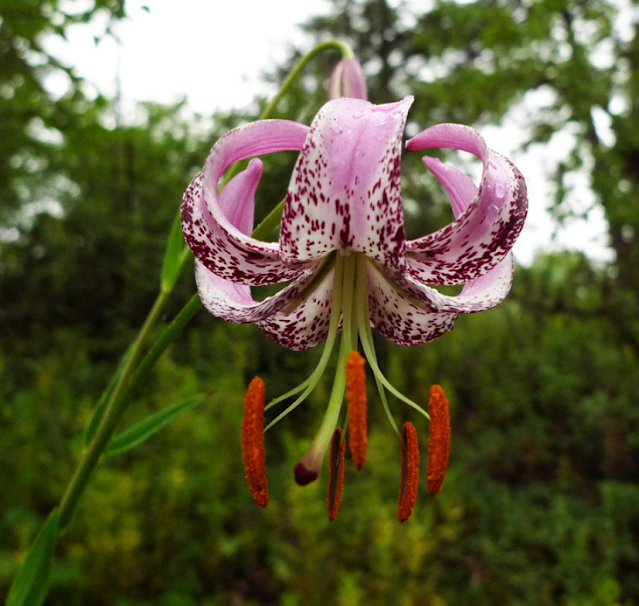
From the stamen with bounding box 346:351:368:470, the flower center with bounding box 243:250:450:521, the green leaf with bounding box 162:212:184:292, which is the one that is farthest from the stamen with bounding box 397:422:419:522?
the green leaf with bounding box 162:212:184:292

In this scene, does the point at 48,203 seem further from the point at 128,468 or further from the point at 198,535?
the point at 198,535

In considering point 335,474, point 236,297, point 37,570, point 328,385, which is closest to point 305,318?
point 236,297

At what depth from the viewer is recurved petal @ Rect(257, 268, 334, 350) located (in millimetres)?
769

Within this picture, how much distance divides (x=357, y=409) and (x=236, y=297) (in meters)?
0.24

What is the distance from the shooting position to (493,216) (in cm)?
61

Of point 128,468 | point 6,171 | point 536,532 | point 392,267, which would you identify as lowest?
point 536,532

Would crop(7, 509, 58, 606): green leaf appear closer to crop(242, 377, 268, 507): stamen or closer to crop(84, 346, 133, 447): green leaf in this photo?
crop(84, 346, 133, 447): green leaf

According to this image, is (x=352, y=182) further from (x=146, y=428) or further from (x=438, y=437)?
(x=146, y=428)

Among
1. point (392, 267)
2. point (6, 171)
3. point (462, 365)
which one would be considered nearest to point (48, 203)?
point (6, 171)

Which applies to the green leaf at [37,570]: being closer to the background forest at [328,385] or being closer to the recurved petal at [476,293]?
the background forest at [328,385]

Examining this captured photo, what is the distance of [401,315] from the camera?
79 centimetres

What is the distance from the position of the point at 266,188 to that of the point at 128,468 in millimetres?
1731

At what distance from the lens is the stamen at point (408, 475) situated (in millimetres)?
619

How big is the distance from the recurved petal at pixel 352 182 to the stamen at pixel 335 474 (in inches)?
10.3
